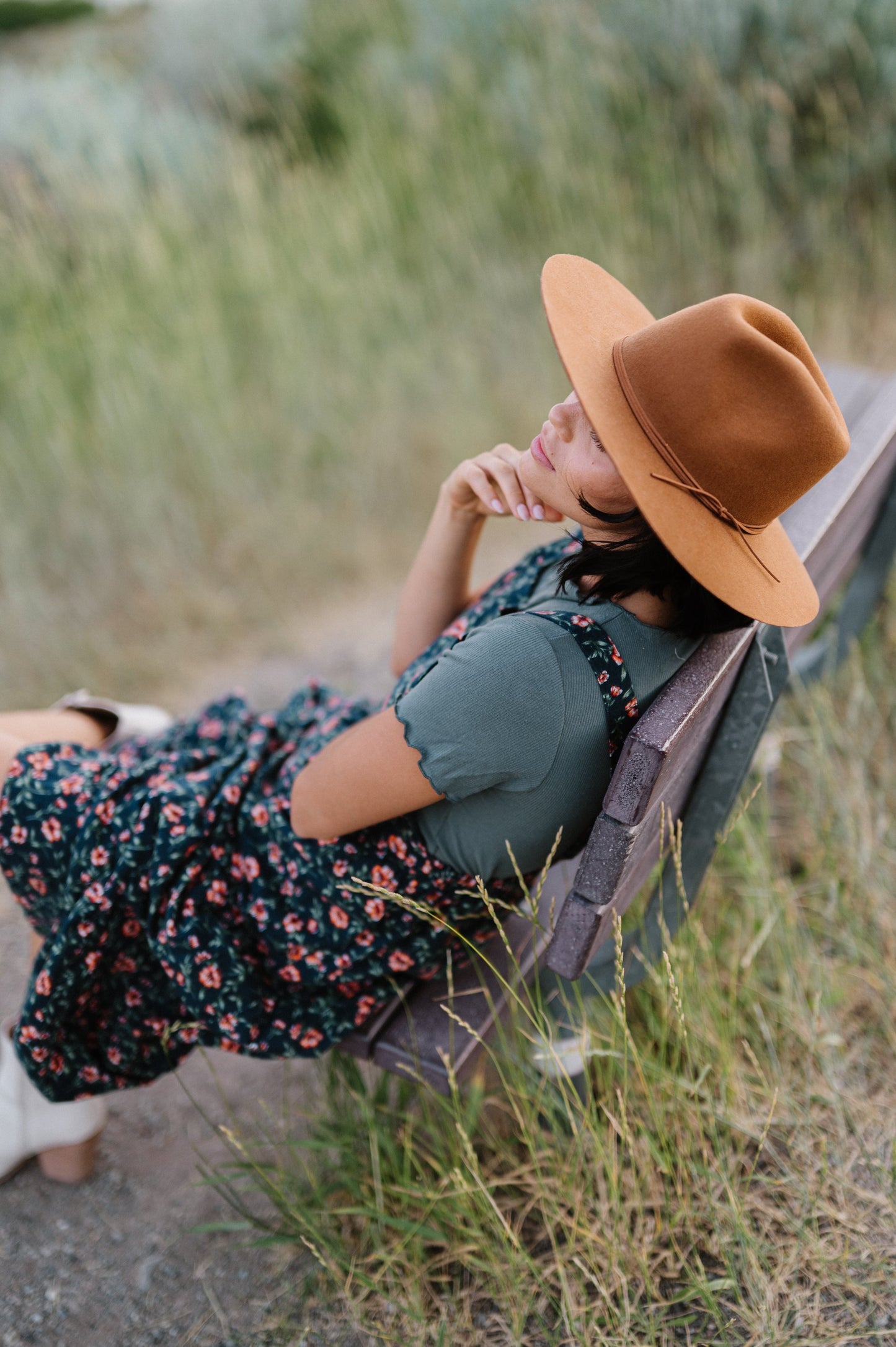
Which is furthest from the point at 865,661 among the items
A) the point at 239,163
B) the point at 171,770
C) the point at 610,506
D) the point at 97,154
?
the point at 97,154

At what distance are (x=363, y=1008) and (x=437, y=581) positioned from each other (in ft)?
2.62

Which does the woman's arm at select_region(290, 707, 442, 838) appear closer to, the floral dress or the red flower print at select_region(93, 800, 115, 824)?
the floral dress

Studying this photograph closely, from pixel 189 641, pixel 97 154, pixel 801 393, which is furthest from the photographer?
pixel 97 154

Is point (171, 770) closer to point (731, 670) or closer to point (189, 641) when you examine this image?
point (731, 670)

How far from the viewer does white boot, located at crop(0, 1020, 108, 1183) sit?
196 centimetres

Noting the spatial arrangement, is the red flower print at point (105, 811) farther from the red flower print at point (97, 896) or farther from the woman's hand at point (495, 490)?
the woman's hand at point (495, 490)

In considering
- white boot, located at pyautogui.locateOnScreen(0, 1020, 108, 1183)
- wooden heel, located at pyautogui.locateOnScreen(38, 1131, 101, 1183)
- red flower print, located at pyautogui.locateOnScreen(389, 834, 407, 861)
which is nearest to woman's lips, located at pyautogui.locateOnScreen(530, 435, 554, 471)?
red flower print, located at pyautogui.locateOnScreen(389, 834, 407, 861)

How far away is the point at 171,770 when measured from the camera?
184 centimetres

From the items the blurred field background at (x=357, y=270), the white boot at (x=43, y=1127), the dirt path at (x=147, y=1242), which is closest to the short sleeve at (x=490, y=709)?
the dirt path at (x=147, y=1242)

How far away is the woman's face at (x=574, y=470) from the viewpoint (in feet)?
4.30

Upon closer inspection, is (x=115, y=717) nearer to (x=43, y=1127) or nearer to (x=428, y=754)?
(x=43, y=1127)

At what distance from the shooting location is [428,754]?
51.9 inches

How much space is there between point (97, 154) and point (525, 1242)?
217 inches

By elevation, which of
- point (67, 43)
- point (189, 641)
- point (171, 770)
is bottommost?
point (189, 641)
